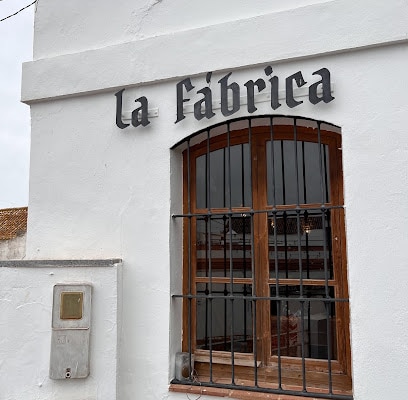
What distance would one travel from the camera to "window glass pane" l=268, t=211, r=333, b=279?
3621mm

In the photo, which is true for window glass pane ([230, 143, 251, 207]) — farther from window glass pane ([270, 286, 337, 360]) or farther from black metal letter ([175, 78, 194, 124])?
window glass pane ([270, 286, 337, 360])

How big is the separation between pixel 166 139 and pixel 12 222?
1935 mm

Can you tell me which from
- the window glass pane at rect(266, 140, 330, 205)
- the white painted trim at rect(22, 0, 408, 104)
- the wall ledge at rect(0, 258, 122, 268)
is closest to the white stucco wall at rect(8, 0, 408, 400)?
the white painted trim at rect(22, 0, 408, 104)

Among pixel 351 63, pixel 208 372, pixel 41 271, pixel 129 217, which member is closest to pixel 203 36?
pixel 351 63

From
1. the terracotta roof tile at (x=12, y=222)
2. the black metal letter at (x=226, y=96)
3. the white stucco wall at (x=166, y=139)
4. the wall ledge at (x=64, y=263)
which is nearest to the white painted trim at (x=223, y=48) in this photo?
the white stucco wall at (x=166, y=139)

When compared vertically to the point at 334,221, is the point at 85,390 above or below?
below

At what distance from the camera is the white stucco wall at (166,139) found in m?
3.23

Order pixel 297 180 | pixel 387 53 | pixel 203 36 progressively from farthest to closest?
pixel 203 36
pixel 297 180
pixel 387 53

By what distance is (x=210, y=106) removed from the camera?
3766mm

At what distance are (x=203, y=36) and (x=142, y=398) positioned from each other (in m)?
2.93

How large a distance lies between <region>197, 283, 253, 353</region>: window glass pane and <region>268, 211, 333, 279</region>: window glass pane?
1.12 feet

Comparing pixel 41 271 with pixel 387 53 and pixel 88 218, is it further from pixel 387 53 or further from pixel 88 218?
pixel 387 53

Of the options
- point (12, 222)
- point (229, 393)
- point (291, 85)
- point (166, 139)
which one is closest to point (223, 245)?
point (166, 139)

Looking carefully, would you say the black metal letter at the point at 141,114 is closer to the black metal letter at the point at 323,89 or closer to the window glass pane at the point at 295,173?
the window glass pane at the point at 295,173
